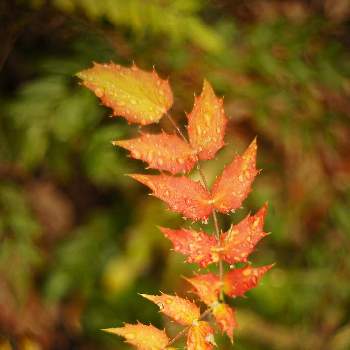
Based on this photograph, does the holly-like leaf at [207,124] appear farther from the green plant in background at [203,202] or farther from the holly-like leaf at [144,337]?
the holly-like leaf at [144,337]

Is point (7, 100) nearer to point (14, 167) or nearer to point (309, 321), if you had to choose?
point (14, 167)

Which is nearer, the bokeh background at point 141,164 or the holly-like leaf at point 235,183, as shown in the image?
the holly-like leaf at point 235,183

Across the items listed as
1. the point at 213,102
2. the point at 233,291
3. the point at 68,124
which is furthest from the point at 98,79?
the point at 68,124

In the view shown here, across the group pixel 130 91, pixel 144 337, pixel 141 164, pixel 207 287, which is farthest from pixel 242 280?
pixel 141 164

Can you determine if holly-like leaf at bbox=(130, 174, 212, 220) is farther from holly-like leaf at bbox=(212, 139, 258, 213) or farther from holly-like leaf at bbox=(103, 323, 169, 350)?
holly-like leaf at bbox=(103, 323, 169, 350)

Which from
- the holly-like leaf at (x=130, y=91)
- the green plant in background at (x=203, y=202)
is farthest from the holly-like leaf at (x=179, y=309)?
the holly-like leaf at (x=130, y=91)

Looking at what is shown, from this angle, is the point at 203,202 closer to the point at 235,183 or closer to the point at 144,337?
the point at 235,183
